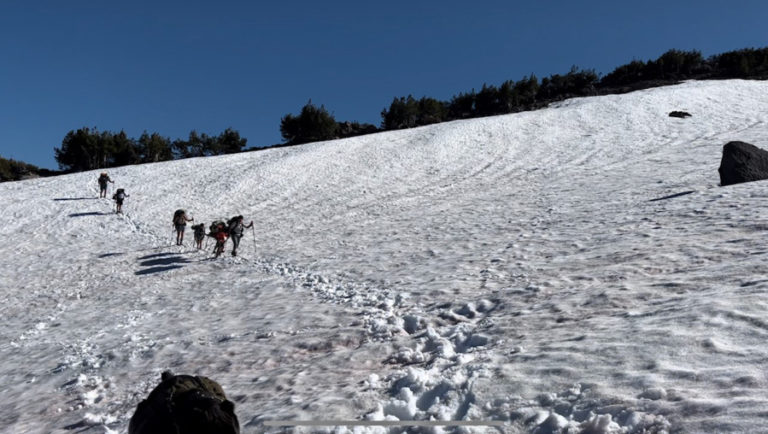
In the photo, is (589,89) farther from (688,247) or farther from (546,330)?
(546,330)

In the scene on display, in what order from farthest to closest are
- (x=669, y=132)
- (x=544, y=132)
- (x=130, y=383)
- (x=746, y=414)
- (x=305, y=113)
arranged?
(x=305, y=113), (x=544, y=132), (x=669, y=132), (x=130, y=383), (x=746, y=414)

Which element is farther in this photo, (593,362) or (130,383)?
(130,383)

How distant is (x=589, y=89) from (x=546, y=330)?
69947 mm

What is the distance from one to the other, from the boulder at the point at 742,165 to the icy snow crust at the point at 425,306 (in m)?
1.11

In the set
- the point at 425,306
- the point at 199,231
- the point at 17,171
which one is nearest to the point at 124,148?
the point at 17,171

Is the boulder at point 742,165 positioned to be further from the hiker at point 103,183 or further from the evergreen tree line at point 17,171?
the evergreen tree line at point 17,171

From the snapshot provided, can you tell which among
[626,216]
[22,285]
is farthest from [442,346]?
[22,285]

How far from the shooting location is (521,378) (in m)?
5.25

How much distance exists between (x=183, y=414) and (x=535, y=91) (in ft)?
250

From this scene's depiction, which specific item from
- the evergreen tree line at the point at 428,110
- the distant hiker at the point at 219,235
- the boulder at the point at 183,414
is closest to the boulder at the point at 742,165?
the distant hiker at the point at 219,235

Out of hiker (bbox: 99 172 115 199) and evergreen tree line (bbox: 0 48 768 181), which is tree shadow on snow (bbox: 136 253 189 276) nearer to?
hiker (bbox: 99 172 115 199)

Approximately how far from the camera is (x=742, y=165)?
16.4 m

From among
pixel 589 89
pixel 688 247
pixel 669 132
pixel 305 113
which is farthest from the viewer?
pixel 589 89

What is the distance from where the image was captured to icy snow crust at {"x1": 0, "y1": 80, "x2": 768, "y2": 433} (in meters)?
4.93
